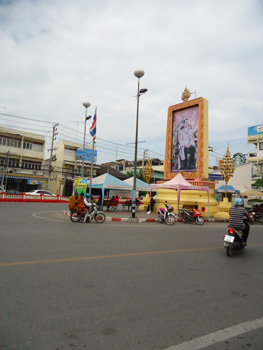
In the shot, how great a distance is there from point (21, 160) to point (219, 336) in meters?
43.0

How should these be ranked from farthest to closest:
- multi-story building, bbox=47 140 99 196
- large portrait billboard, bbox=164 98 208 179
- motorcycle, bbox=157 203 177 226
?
multi-story building, bbox=47 140 99 196 < large portrait billboard, bbox=164 98 208 179 < motorcycle, bbox=157 203 177 226

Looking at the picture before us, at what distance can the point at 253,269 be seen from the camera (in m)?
5.49

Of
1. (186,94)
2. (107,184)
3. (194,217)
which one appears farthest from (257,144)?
(194,217)

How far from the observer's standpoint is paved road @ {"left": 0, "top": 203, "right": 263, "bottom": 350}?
2613 mm

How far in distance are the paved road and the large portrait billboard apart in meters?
15.5

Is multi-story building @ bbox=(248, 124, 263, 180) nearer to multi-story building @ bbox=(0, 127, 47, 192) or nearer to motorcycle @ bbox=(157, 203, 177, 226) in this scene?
multi-story building @ bbox=(0, 127, 47, 192)

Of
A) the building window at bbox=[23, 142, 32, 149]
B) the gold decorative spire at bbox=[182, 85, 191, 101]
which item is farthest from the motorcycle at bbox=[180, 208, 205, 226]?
the building window at bbox=[23, 142, 32, 149]

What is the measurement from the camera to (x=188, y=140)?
22.4m

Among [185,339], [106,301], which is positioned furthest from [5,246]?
[185,339]

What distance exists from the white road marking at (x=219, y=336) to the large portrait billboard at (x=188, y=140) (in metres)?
18.3

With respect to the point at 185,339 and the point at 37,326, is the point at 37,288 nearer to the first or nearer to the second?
the point at 37,326

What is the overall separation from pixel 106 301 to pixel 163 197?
1976 cm

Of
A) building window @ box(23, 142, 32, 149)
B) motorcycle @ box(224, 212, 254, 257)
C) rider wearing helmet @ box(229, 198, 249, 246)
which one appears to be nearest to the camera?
motorcycle @ box(224, 212, 254, 257)

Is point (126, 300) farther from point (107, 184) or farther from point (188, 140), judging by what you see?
point (188, 140)
